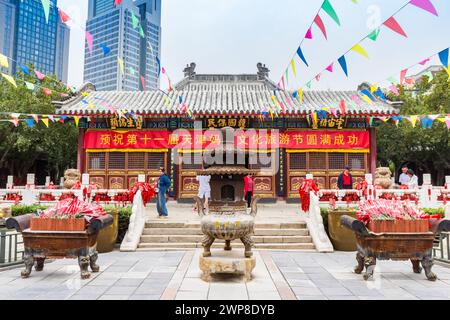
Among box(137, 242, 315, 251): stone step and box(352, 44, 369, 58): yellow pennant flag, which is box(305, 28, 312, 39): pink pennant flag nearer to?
box(352, 44, 369, 58): yellow pennant flag

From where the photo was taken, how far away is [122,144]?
14.1 m

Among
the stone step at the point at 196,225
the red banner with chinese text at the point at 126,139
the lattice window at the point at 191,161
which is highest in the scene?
the red banner with chinese text at the point at 126,139

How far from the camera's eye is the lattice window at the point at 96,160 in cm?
1415

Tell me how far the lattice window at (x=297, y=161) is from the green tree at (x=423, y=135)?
6.06m

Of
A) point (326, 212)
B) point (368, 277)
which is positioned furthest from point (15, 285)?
point (326, 212)

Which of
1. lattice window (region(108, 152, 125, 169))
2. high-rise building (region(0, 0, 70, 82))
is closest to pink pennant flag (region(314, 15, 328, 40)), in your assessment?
lattice window (region(108, 152, 125, 169))

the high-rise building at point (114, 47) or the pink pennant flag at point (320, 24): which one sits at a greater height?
the high-rise building at point (114, 47)

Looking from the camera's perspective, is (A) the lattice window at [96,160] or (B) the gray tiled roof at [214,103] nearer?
(B) the gray tiled roof at [214,103]

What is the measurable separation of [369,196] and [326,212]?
2055mm

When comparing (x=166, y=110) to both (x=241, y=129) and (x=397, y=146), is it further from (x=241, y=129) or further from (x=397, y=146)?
(x=397, y=146)

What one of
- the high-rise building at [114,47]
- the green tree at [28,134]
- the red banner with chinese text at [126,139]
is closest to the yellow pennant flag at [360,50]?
the red banner with chinese text at [126,139]

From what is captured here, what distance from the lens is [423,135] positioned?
60.1ft

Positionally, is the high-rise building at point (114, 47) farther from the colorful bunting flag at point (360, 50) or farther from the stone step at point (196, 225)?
the colorful bunting flag at point (360, 50)

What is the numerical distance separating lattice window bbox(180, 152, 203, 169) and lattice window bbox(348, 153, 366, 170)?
Result: 6377mm
